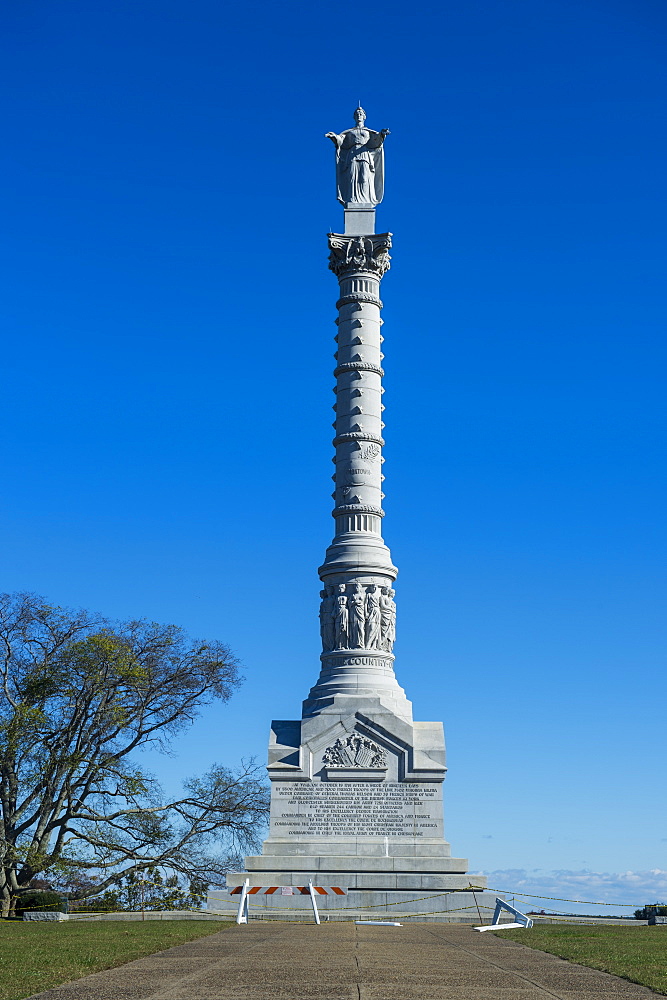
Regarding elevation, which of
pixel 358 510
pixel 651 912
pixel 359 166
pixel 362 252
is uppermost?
pixel 359 166

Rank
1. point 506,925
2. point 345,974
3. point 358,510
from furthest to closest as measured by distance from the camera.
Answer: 1. point 358,510
2. point 506,925
3. point 345,974

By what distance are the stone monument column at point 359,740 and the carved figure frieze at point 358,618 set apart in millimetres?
42

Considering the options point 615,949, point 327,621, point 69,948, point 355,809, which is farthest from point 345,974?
point 327,621

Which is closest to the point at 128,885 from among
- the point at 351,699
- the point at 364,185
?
the point at 351,699

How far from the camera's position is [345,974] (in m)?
11.2

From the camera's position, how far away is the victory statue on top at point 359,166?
127ft

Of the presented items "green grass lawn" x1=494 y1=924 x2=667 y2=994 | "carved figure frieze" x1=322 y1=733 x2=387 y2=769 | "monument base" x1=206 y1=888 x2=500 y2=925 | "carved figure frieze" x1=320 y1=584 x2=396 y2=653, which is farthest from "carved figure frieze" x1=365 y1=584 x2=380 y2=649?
"green grass lawn" x1=494 y1=924 x2=667 y2=994

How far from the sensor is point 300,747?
31953 mm

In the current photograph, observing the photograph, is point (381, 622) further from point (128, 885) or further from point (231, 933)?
point (231, 933)

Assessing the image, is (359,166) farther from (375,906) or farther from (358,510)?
(375,906)

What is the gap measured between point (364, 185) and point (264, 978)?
3206cm

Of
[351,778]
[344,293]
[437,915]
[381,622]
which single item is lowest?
[437,915]

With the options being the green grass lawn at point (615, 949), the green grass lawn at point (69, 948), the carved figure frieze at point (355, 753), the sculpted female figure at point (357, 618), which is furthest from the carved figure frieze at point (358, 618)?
the green grass lawn at point (615, 949)

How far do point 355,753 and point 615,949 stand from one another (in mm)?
16664
